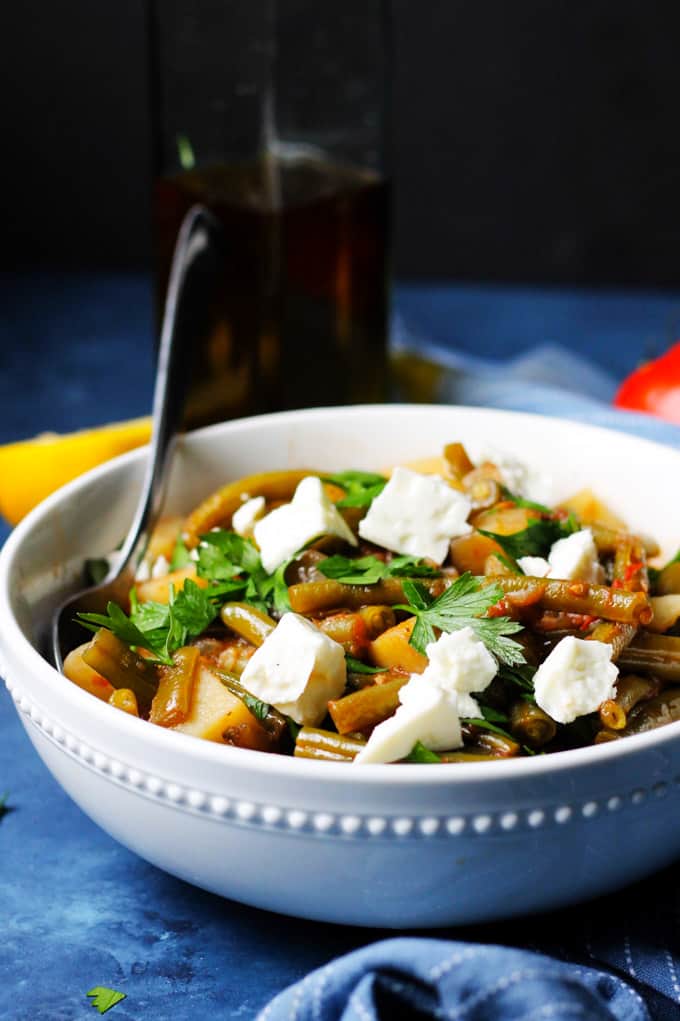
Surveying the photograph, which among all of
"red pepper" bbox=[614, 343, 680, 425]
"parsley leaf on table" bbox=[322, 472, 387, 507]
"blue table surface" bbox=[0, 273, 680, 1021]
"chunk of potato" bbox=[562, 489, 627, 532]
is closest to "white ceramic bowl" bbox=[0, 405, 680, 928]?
"blue table surface" bbox=[0, 273, 680, 1021]

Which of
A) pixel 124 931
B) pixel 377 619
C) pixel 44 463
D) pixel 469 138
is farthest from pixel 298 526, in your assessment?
pixel 469 138

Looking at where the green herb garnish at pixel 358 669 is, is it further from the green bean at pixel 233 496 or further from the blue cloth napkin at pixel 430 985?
the green bean at pixel 233 496

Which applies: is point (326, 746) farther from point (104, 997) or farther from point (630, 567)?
point (630, 567)

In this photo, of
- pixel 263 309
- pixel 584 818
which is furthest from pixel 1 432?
pixel 584 818

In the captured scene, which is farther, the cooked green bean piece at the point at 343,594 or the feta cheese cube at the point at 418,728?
the cooked green bean piece at the point at 343,594

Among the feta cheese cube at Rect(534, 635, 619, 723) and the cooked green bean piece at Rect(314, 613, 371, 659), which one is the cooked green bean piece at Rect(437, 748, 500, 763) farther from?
the cooked green bean piece at Rect(314, 613, 371, 659)

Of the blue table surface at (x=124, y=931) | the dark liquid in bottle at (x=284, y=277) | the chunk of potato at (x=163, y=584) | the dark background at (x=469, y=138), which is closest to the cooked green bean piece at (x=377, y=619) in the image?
the chunk of potato at (x=163, y=584)

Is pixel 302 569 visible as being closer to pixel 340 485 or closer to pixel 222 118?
pixel 340 485
